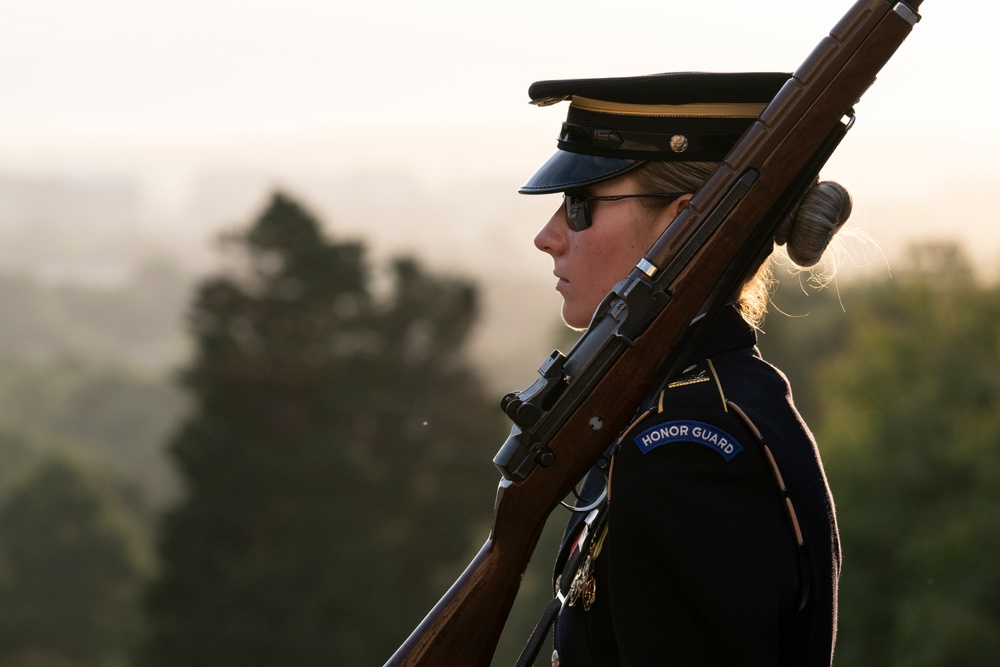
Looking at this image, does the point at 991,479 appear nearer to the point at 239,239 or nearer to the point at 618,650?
the point at 239,239

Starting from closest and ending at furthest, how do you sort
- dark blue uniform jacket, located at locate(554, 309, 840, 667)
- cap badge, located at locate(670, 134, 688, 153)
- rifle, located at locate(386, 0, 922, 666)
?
dark blue uniform jacket, located at locate(554, 309, 840, 667)
rifle, located at locate(386, 0, 922, 666)
cap badge, located at locate(670, 134, 688, 153)

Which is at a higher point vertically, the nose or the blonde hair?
the nose

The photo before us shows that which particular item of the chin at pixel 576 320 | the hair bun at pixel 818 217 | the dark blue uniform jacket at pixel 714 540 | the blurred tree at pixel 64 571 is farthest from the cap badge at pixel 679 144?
the blurred tree at pixel 64 571

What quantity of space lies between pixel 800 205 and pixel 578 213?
2.15ft

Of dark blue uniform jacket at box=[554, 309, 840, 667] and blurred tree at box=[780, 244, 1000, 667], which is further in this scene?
blurred tree at box=[780, 244, 1000, 667]

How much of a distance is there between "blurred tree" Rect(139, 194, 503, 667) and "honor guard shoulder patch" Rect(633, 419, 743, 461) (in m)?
35.2

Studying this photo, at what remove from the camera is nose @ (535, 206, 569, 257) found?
3.62m

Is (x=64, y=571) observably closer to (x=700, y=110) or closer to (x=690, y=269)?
(x=700, y=110)

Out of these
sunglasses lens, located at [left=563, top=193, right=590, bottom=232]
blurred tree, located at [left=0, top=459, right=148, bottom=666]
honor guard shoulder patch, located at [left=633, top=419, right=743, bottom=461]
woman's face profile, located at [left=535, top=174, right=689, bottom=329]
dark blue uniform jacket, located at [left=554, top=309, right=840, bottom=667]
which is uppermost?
blurred tree, located at [left=0, top=459, right=148, bottom=666]

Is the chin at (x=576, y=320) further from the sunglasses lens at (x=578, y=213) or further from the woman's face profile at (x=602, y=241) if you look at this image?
the sunglasses lens at (x=578, y=213)

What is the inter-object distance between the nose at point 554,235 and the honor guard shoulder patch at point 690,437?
0.77 metres

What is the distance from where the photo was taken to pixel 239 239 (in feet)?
133

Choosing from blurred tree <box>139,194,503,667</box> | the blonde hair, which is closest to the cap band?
the blonde hair

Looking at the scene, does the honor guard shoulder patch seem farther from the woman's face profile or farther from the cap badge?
the cap badge
